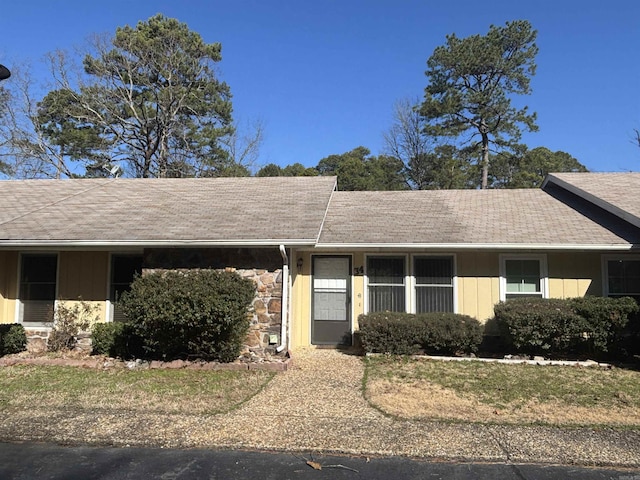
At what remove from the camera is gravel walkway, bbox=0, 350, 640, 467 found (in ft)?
16.0

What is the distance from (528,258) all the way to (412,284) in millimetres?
2574

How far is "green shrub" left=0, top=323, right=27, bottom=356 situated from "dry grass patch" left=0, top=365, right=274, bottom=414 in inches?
50.0

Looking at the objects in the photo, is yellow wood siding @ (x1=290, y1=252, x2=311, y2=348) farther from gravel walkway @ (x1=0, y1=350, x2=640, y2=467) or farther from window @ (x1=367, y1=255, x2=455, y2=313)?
gravel walkway @ (x1=0, y1=350, x2=640, y2=467)

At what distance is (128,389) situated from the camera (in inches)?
289

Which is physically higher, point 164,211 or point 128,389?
point 164,211

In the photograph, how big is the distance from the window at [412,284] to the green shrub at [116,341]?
492cm

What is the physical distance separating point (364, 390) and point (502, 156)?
27.2 meters

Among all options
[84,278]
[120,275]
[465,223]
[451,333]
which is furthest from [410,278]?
[84,278]

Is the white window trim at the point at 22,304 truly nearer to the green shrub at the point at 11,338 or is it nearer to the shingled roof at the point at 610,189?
the green shrub at the point at 11,338

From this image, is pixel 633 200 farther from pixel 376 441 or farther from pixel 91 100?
pixel 91 100

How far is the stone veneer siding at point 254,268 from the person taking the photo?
9.22m

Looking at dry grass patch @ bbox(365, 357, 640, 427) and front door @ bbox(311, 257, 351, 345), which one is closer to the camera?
dry grass patch @ bbox(365, 357, 640, 427)

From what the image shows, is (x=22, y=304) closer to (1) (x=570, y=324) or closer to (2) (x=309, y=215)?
(2) (x=309, y=215)

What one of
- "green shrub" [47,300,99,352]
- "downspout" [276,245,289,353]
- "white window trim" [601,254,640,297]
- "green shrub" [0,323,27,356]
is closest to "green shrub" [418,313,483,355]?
"downspout" [276,245,289,353]
